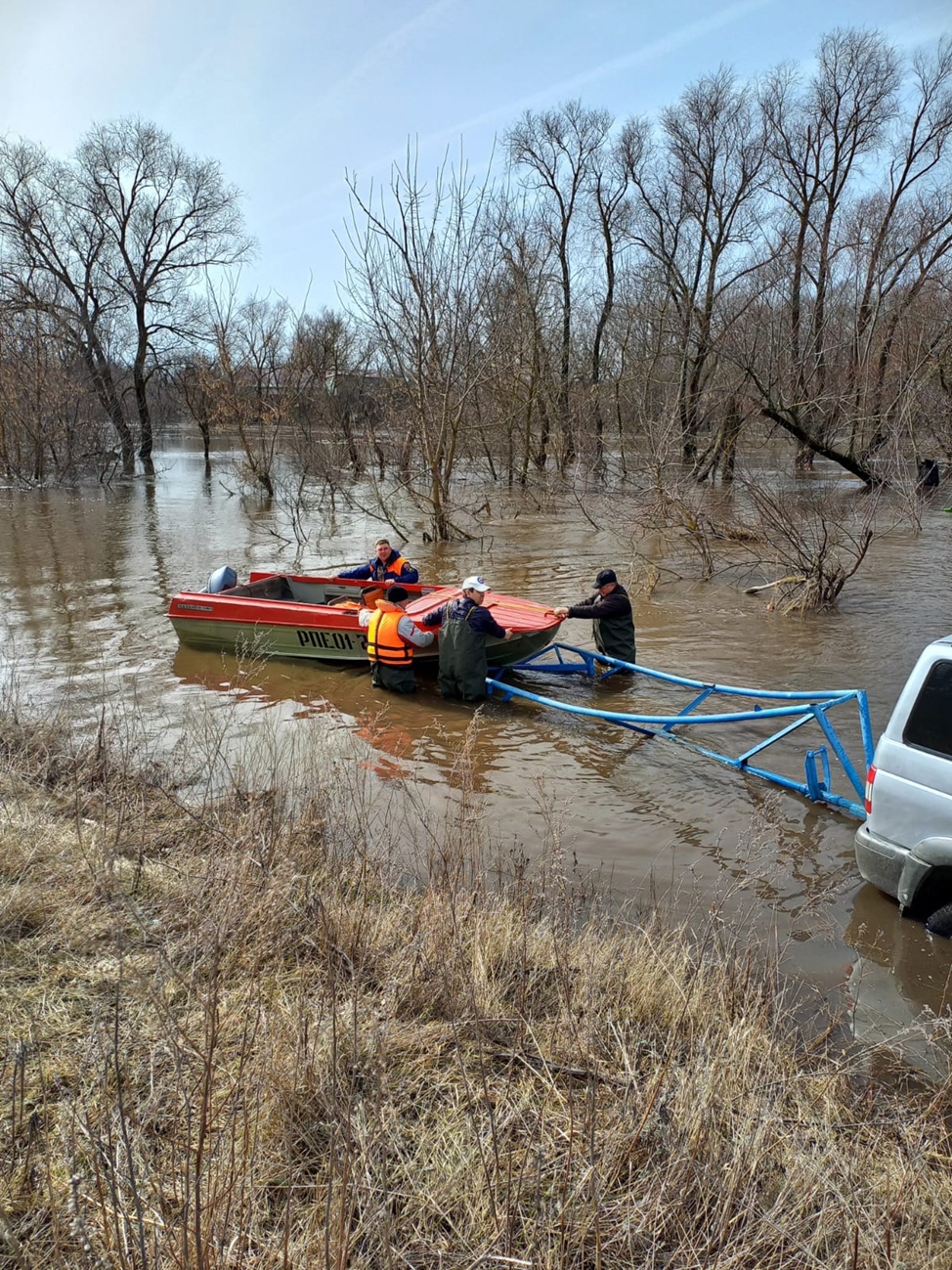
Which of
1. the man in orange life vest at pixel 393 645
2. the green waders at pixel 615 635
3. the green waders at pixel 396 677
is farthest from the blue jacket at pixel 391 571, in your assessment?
the green waders at pixel 615 635

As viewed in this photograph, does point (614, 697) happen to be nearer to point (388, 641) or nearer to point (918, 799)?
point (388, 641)

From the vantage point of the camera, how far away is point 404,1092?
3.02 m

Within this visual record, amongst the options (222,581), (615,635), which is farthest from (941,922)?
(222,581)

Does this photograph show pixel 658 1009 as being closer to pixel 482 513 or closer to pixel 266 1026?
pixel 266 1026

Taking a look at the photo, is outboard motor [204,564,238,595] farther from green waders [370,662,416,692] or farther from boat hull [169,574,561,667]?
green waders [370,662,416,692]

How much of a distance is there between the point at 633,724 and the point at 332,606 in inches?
168

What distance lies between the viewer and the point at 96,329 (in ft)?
132

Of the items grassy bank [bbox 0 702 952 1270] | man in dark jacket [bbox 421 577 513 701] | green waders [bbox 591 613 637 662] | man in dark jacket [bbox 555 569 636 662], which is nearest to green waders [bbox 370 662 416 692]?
man in dark jacket [bbox 421 577 513 701]

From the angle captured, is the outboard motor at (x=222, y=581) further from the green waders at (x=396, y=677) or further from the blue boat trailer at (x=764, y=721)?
the blue boat trailer at (x=764, y=721)

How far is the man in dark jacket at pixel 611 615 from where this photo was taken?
374 inches

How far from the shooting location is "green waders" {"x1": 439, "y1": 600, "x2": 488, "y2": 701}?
29.3 ft

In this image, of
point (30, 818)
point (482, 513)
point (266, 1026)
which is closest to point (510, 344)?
point (482, 513)

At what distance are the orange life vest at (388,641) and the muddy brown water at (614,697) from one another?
53 cm

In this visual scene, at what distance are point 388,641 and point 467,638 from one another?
41.1 inches
